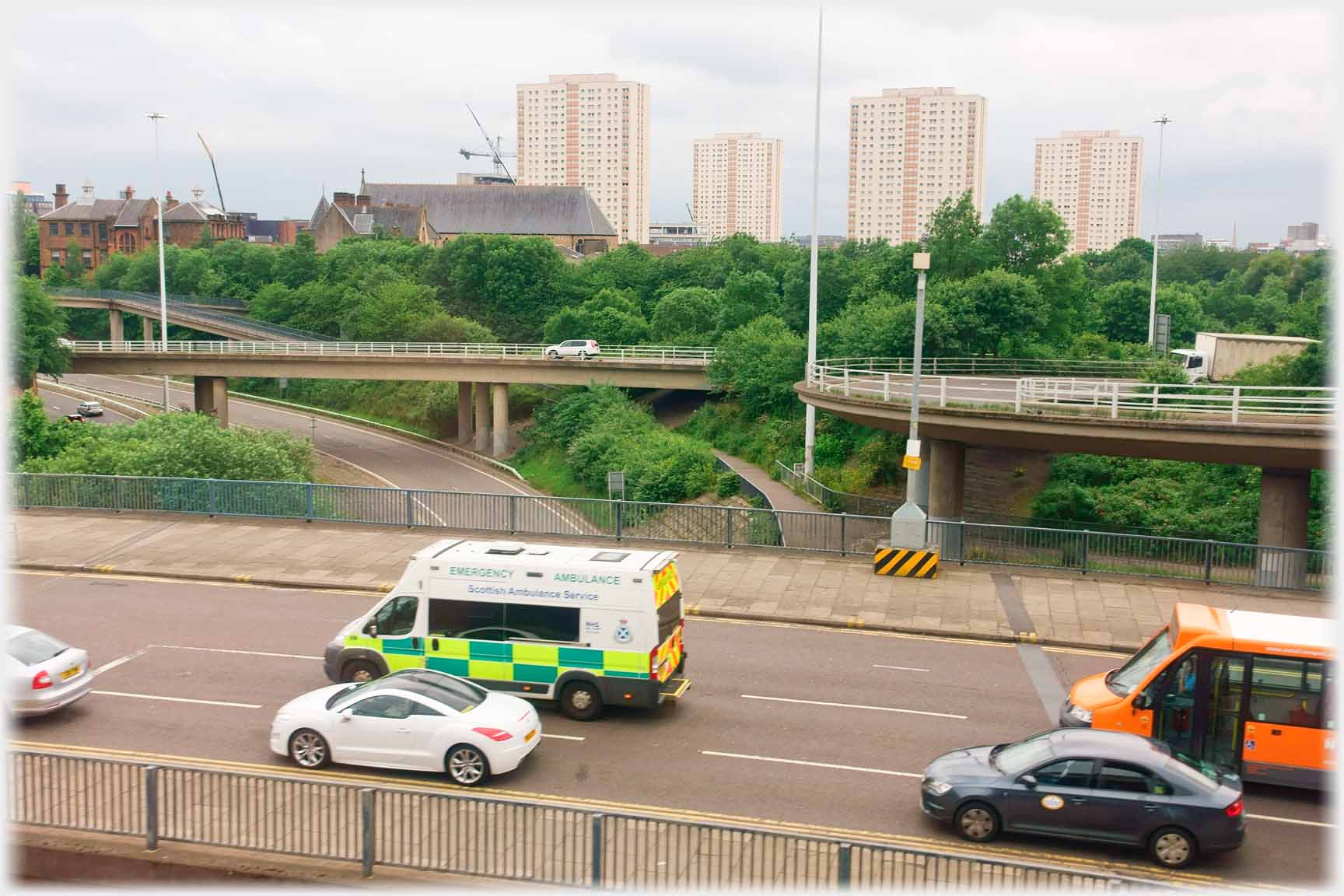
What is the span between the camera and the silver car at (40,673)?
14.6 metres

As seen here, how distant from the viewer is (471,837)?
11.8 meters

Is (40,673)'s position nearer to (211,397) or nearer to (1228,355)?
(1228,355)

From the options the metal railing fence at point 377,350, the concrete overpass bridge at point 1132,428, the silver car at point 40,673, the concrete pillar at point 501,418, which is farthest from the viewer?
the concrete pillar at point 501,418

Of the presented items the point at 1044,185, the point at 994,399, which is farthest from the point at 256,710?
the point at 1044,185

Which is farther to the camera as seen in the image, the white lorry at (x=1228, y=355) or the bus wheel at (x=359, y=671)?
the white lorry at (x=1228, y=355)

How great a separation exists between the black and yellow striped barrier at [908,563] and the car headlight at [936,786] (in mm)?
11318

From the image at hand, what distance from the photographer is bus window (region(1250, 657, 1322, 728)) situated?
13.0 meters

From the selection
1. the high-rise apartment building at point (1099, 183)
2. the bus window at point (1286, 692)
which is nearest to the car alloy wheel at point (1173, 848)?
the bus window at point (1286, 692)

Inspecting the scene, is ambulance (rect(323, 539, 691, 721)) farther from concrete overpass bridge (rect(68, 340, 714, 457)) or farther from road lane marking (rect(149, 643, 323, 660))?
concrete overpass bridge (rect(68, 340, 714, 457))

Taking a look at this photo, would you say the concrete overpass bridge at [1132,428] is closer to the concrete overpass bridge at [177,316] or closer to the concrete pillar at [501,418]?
the concrete pillar at [501,418]

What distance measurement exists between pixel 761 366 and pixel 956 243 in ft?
34.6

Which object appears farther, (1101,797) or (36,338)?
(36,338)

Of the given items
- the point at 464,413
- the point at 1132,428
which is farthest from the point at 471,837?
the point at 464,413

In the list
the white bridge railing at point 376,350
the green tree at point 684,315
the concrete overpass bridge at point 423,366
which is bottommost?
the concrete overpass bridge at point 423,366
